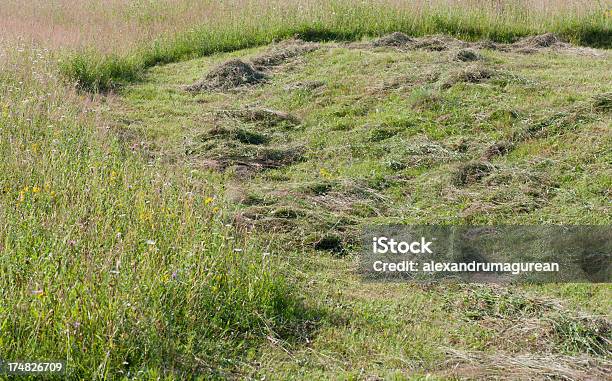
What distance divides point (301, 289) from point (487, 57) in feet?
23.5

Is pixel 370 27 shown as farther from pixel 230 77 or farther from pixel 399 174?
pixel 399 174

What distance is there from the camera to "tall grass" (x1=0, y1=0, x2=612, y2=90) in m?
13.8

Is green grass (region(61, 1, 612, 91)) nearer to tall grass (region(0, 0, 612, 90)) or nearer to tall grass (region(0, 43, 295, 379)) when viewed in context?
tall grass (region(0, 0, 612, 90))

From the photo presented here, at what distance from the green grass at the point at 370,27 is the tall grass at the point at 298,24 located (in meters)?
0.02

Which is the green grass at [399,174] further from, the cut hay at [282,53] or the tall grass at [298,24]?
the tall grass at [298,24]

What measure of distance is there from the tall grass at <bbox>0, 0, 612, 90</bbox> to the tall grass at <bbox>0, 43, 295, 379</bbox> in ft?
23.8

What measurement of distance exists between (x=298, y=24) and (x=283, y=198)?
26.8 ft

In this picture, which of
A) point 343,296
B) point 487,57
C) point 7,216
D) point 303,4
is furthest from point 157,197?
point 303,4

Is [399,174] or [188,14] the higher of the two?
[188,14]

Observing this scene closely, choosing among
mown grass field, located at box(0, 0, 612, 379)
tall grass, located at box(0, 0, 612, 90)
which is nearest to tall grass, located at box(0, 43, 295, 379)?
mown grass field, located at box(0, 0, 612, 379)

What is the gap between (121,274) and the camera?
4570mm

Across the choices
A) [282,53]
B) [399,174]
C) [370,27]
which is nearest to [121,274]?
[399,174]

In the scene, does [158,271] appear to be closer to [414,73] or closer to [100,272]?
[100,272]

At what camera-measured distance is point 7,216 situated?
17.4 ft
